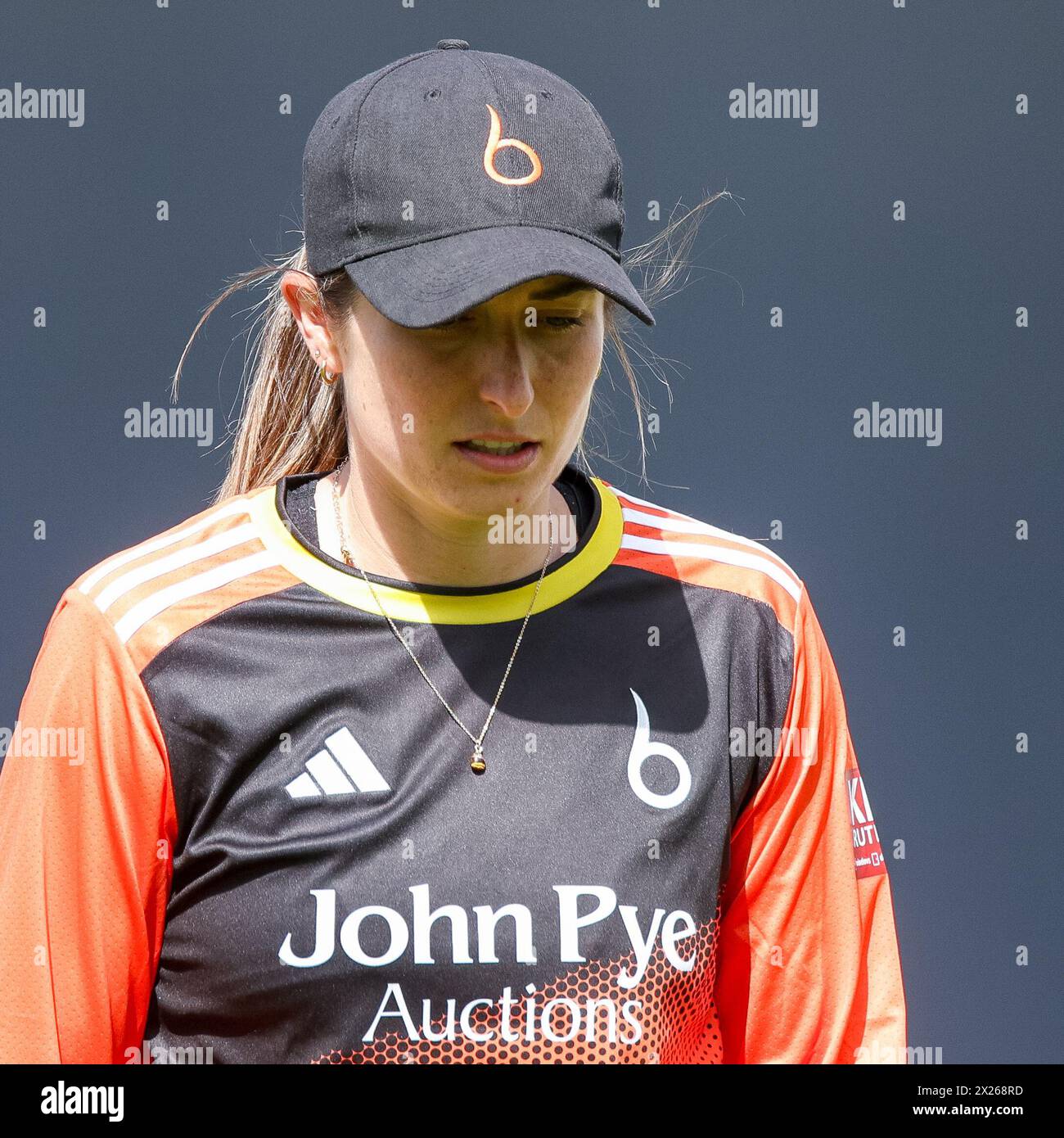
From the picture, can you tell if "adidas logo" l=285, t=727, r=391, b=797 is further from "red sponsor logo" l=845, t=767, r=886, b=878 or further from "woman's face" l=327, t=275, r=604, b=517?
"red sponsor logo" l=845, t=767, r=886, b=878

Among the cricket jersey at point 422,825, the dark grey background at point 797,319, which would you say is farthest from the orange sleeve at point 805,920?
the dark grey background at point 797,319

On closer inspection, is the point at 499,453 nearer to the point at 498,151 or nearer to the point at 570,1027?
the point at 498,151

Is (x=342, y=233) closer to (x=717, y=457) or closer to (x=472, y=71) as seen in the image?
(x=472, y=71)

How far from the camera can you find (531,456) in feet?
3.65

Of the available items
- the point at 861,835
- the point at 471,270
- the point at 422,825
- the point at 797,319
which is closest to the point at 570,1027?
the point at 422,825

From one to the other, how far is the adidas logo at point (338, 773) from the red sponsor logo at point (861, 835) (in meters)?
0.43

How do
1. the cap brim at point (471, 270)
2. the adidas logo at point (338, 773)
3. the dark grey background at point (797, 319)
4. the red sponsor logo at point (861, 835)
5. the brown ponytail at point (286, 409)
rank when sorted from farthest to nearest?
1. the dark grey background at point (797, 319)
2. the brown ponytail at point (286, 409)
3. the red sponsor logo at point (861, 835)
4. the adidas logo at point (338, 773)
5. the cap brim at point (471, 270)

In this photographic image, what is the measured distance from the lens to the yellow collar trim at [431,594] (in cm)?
119

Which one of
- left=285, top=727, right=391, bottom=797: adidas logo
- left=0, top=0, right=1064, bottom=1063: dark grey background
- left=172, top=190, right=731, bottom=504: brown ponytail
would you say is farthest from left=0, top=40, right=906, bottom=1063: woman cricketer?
left=0, top=0, right=1064, bottom=1063: dark grey background

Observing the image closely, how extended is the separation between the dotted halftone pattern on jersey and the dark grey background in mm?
966

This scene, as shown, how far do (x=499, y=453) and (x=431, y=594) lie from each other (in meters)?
0.16

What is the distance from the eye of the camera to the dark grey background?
6.10 ft

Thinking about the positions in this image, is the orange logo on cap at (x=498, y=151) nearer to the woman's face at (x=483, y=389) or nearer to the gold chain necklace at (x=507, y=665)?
the woman's face at (x=483, y=389)
